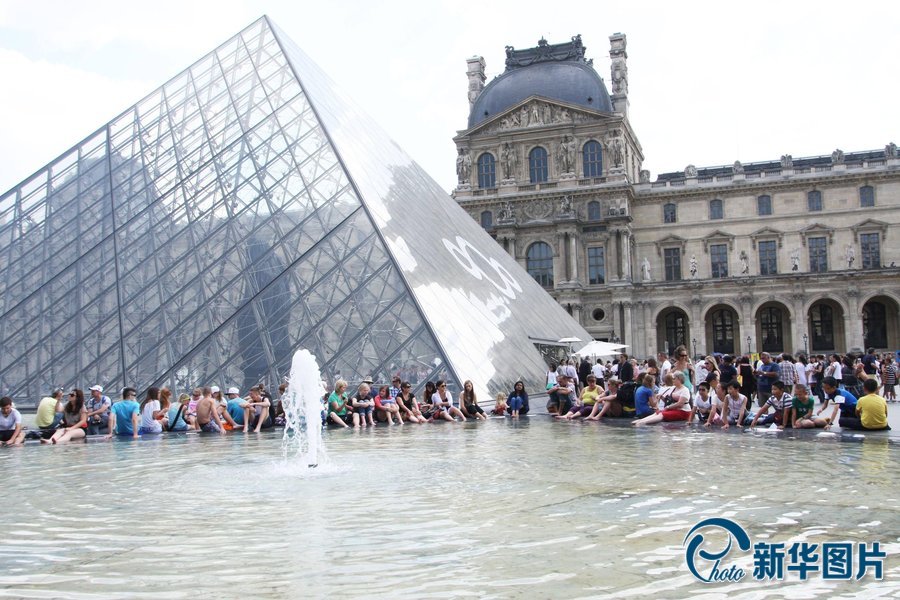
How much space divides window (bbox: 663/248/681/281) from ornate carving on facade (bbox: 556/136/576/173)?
8364 millimetres

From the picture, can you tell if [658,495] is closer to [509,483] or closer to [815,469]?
[509,483]

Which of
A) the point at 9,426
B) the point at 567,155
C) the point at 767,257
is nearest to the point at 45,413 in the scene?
the point at 9,426

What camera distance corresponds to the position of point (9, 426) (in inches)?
397

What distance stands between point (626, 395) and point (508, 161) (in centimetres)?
4185

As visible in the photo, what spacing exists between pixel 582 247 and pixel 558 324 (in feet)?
96.8

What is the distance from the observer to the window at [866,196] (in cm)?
4988

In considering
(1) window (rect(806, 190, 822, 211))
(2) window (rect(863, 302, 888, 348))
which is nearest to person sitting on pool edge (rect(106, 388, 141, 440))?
(2) window (rect(863, 302, 888, 348))

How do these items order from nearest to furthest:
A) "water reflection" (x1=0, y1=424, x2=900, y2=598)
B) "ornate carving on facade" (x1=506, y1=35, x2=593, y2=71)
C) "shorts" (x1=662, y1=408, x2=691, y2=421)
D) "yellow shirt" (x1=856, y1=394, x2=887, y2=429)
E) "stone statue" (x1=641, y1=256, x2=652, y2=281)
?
"water reflection" (x1=0, y1=424, x2=900, y2=598), "yellow shirt" (x1=856, y1=394, x2=887, y2=429), "shorts" (x1=662, y1=408, x2=691, y2=421), "stone statue" (x1=641, y1=256, x2=652, y2=281), "ornate carving on facade" (x1=506, y1=35, x2=593, y2=71)

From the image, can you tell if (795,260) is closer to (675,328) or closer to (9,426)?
(675,328)

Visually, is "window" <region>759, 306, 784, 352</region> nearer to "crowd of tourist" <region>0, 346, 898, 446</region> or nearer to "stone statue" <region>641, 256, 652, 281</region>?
"stone statue" <region>641, 256, 652, 281</region>

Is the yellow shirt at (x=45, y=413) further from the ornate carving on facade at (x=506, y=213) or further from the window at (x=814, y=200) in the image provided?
the window at (x=814, y=200)

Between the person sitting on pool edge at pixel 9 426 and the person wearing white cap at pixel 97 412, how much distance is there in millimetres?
849

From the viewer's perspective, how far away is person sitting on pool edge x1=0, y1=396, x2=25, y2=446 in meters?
10.0

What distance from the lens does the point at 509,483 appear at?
6.28 meters
